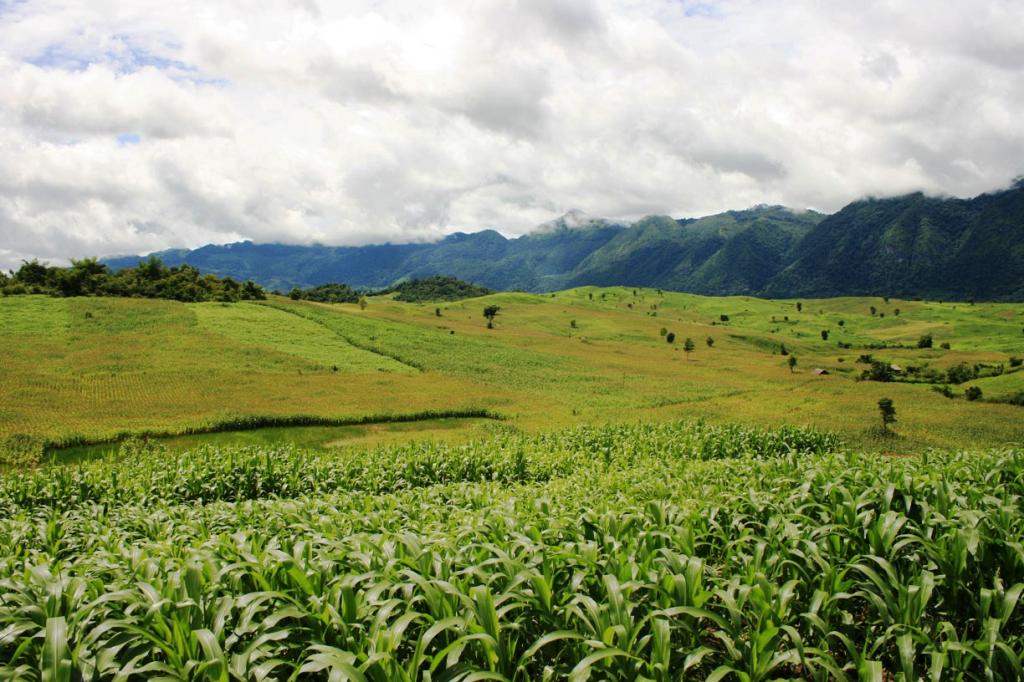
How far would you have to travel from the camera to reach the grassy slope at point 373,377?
4228 cm

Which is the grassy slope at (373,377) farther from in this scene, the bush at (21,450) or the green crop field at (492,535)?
the bush at (21,450)

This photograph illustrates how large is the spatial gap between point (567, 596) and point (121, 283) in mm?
121069

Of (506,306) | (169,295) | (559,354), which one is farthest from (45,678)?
(506,306)

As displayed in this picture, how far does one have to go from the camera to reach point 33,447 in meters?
32.2

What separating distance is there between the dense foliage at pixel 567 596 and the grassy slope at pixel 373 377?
1127 inches

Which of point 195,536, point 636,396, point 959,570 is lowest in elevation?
point 636,396

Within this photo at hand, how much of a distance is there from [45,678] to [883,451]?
116 ft

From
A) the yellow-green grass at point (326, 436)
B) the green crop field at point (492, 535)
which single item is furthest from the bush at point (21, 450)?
the yellow-green grass at point (326, 436)

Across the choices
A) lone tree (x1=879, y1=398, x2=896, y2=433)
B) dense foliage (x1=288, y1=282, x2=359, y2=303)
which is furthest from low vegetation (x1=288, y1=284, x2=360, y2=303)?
lone tree (x1=879, y1=398, x2=896, y2=433)

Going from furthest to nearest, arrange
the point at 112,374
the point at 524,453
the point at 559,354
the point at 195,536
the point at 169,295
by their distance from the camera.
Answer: the point at 169,295
the point at 559,354
the point at 112,374
the point at 524,453
the point at 195,536

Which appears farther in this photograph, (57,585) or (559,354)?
(559,354)

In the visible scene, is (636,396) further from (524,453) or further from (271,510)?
(271,510)

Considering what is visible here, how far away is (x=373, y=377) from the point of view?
63469mm

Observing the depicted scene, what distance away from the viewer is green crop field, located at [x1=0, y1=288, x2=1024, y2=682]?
5227mm
